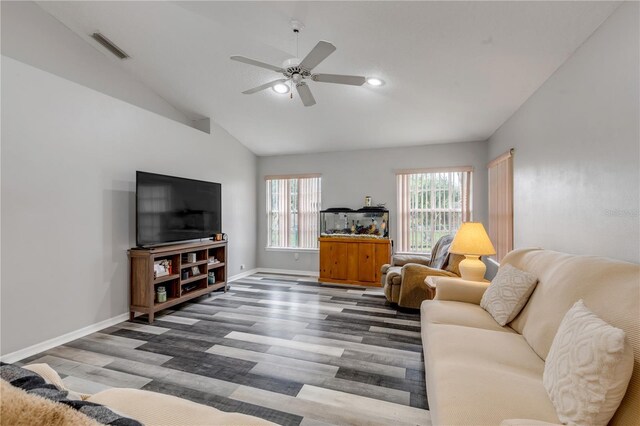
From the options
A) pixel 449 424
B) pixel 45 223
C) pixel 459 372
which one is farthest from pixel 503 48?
pixel 45 223

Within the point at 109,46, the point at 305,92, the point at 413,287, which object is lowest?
the point at 413,287

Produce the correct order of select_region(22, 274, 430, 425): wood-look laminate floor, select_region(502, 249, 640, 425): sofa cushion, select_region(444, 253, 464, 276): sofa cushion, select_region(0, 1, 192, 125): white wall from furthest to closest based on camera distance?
1. select_region(444, 253, 464, 276): sofa cushion
2. select_region(0, 1, 192, 125): white wall
3. select_region(22, 274, 430, 425): wood-look laminate floor
4. select_region(502, 249, 640, 425): sofa cushion

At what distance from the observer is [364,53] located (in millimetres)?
2928

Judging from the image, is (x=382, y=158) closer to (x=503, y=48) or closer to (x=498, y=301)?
(x=503, y=48)

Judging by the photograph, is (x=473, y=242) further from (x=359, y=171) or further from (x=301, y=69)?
(x=359, y=171)

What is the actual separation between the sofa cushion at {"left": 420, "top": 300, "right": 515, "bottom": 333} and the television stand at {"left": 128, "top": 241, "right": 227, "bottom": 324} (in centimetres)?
295

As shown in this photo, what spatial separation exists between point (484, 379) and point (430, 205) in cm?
415

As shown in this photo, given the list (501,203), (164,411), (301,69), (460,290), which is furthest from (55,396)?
(501,203)

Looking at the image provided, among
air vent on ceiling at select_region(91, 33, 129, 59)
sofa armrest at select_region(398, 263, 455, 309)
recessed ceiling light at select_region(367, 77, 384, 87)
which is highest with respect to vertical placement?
air vent on ceiling at select_region(91, 33, 129, 59)

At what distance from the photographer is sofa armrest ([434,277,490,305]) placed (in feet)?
8.57

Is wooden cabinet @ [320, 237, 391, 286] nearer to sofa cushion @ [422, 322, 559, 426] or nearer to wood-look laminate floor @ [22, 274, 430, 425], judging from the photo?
wood-look laminate floor @ [22, 274, 430, 425]

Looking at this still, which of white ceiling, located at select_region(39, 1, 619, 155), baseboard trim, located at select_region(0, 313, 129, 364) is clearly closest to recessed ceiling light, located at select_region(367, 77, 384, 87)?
white ceiling, located at select_region(39, 1, 619, 155)

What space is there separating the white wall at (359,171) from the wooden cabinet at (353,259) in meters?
0.57

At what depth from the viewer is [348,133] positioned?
495 cm
